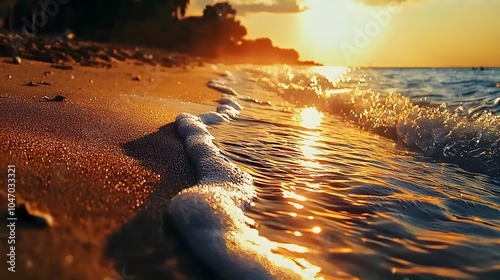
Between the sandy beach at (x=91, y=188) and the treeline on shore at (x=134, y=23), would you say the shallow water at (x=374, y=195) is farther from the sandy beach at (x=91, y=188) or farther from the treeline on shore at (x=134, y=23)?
the treeline on shore at (x=134, y=23)

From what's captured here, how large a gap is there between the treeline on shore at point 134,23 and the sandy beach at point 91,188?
19140mm

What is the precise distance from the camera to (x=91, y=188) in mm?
2193

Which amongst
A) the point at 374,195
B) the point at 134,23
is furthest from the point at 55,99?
the point at 134,23

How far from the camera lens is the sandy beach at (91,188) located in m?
1.61

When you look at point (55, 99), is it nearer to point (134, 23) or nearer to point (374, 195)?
point (374, 195)

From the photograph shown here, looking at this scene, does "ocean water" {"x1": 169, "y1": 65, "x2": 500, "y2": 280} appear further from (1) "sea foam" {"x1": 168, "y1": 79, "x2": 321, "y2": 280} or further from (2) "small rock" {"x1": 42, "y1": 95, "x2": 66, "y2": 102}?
(2) "small rock" {"x1": 42, "y1": 95, "x2": 66, "y2": 102}

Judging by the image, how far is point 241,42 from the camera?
68.5 meters

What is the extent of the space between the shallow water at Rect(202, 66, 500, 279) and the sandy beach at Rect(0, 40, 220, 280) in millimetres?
538

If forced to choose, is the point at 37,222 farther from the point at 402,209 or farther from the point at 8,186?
the point at 402,209

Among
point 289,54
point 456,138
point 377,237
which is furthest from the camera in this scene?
point 289,54

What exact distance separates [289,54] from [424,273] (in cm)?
9562

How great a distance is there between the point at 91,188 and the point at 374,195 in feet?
6.03

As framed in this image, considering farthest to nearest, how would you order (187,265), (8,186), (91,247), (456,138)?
(456,138) → (8,186) → (187,265) → (91,247)

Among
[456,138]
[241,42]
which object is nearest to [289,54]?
[241,42]
